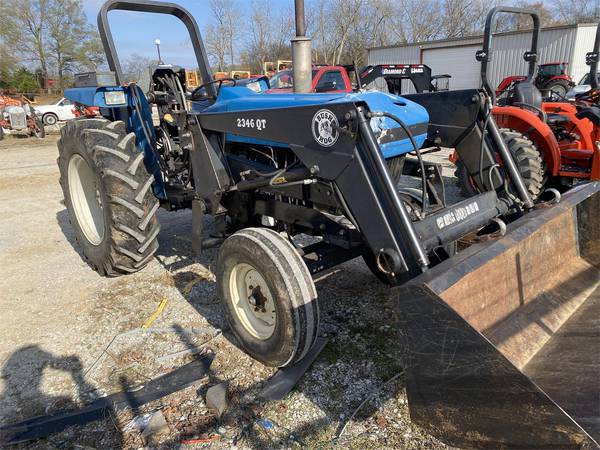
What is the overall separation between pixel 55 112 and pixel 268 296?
827 inches

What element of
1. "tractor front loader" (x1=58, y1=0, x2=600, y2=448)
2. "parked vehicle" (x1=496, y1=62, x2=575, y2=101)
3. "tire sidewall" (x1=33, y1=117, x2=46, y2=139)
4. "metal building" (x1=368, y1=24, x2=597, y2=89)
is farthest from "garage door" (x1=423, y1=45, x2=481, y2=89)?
"tractor front loader" (x1=58, y1=0, x2=600, y2=448)

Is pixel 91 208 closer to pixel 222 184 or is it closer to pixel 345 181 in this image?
pixel 222 184

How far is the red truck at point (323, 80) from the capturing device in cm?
1005

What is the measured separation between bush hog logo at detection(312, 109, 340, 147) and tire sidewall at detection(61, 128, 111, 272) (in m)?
1.92

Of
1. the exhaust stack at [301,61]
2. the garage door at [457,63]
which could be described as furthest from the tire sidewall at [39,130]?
the garage door at [457,63]

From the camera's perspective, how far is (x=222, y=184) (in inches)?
136

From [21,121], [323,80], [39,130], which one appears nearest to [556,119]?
[323,80]

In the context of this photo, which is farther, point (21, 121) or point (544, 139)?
point (21, 121)

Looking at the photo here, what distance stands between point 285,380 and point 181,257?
253cm

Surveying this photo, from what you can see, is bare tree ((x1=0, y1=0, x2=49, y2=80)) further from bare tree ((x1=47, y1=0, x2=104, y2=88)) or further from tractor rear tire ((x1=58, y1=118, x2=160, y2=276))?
tractor rear tire ((x1=58, y1=118, x2=160, y2=276))

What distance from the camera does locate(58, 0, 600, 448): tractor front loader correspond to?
1902mm

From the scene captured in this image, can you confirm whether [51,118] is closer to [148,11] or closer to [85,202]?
[85,202]

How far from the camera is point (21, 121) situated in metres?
17.1

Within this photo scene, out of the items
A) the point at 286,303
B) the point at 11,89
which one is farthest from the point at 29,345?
the point at 11,89
